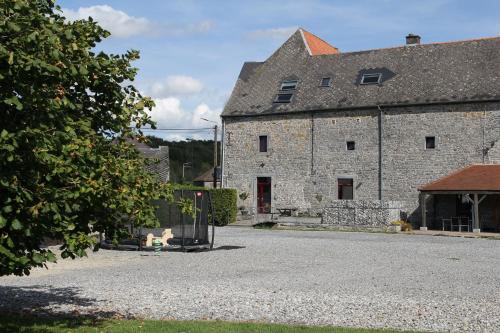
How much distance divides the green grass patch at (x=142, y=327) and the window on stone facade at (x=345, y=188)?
2512 cm

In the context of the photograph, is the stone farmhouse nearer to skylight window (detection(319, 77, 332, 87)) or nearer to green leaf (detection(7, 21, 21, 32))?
skylight window (detection(319, 77, 332, 87))

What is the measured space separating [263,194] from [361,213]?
772 cm

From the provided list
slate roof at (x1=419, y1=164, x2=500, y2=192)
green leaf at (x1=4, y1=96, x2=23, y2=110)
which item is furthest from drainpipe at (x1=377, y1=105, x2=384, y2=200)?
green leaf at (x1=4, y1=96, x2=23, y2=110)

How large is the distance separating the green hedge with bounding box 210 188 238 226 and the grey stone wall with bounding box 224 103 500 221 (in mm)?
2365

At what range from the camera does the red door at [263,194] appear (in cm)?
3469

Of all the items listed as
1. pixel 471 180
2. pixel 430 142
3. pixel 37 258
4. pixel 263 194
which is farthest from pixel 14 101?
pixel 263 194

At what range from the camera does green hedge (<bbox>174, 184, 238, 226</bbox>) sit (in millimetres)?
31141

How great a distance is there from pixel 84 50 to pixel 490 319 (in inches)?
246

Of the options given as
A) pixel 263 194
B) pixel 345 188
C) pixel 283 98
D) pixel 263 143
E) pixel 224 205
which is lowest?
pixel 224 205

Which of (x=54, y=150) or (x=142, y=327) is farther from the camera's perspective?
(x=142, y=327)

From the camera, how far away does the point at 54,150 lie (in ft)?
18.8

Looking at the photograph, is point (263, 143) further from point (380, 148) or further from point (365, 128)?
point (380, 148)

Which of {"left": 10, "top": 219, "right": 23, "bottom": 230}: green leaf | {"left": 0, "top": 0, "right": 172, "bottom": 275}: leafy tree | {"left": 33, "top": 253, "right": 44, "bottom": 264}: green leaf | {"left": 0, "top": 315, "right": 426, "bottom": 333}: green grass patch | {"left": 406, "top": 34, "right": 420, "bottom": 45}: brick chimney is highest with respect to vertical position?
{"left": 406, "top": 34, "right": 420, "bottom": 45}: brick chimney

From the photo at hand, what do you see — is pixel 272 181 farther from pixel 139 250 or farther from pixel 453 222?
pixel 139 250
